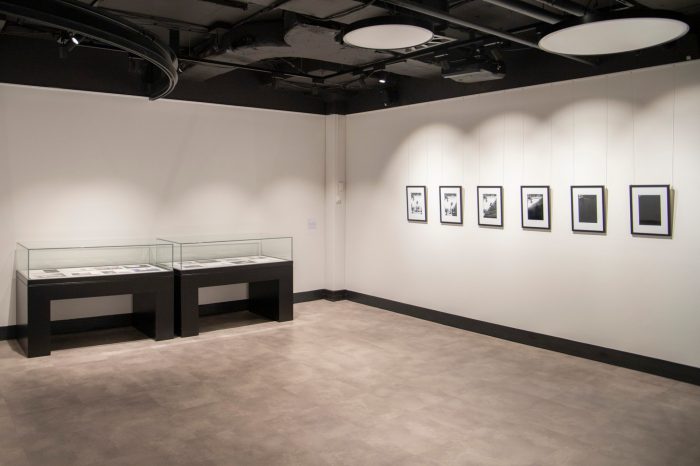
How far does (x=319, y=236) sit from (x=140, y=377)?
4.60 metres

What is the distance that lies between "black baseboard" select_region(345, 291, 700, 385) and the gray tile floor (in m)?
0.15

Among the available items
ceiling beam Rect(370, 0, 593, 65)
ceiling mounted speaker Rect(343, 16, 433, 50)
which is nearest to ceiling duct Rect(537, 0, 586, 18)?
ceiling beam Rect(370, 0, 593, 65)

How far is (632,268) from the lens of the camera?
5.99m

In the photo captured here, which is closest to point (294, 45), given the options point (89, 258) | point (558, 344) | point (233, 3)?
point (233, 3)

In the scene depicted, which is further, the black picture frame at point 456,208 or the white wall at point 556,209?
the black picture frame at point 456,208

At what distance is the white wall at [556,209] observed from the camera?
5.64 m

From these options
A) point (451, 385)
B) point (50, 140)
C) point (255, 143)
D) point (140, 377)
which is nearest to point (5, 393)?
point (140, 377)

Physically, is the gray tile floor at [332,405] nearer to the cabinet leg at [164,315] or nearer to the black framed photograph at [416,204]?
the cabinet leg at [164,315]

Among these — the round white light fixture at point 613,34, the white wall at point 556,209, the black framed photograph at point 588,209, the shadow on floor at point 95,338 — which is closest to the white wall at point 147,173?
the shadow on floor at point 95,338

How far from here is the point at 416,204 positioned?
334 inches

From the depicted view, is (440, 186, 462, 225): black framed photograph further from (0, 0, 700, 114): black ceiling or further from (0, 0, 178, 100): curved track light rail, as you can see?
(0, 0, 178, 100): curved track light rail

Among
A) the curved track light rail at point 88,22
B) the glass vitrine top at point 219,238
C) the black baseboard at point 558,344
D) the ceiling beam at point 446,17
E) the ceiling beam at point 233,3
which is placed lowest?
the black baseboard at point 558,344

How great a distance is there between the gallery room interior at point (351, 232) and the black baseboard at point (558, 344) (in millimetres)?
24

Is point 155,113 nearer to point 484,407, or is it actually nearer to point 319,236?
point 319,236
